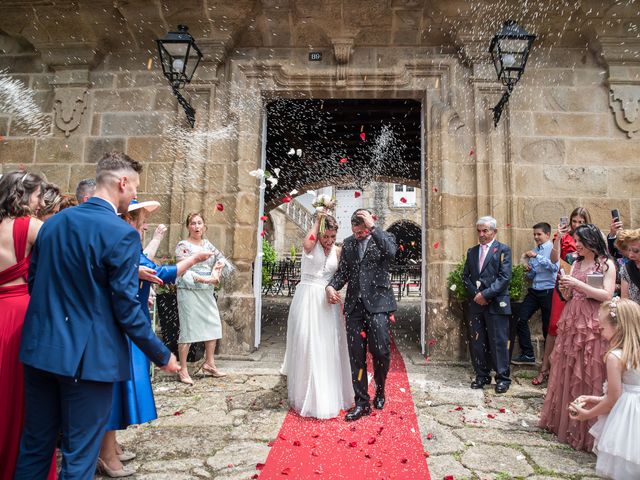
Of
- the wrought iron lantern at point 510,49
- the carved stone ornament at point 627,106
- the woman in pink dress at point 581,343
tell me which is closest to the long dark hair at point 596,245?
the woman in pink dress at point 581,343

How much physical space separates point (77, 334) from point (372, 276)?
97.4 inches

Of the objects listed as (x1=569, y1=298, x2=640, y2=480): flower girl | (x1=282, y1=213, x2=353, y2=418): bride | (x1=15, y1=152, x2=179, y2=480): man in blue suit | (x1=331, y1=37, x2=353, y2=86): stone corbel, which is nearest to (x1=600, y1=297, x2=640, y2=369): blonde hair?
(x1=569, y1=298, x2=640, y2=480): flower girl

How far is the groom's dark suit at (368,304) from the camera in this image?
12.3ft

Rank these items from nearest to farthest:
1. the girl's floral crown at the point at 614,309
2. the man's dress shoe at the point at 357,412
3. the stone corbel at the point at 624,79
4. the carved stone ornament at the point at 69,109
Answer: the girl's floral crown at the point at 614,309 → the man's dress shoe at the point at 357,412 → the stone corbel at the point at 624,79 → the carved stone ornament at the point at 69,109

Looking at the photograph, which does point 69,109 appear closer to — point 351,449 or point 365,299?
point 365,299

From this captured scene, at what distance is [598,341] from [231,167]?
455cm

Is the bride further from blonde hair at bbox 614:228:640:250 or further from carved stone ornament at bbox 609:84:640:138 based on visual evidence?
carved stone ornament at bbox 609:84:640:138

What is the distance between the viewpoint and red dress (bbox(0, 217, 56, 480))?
2268mm

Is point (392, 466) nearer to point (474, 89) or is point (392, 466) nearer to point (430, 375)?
point (430, 375)

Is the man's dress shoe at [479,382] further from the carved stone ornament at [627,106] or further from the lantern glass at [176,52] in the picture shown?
the lantern glass at [176,52]

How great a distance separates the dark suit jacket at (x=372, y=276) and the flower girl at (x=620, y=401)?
159 centimetres

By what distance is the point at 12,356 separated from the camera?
233 centimetres

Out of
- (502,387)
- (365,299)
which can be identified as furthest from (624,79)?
(365,299)

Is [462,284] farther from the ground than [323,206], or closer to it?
closer to it
